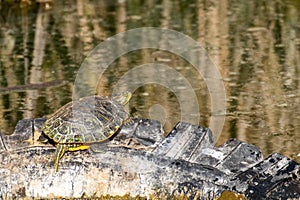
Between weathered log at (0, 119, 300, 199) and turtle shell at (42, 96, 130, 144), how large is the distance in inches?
2.0

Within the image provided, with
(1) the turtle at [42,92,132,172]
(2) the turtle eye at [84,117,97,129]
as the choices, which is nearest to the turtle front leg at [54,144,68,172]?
(1) the turtle at [42,92,132,172]

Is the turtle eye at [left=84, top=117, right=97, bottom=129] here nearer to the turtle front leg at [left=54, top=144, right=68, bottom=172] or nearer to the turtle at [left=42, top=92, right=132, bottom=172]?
the turtle at [left=42, top=92, right=132, bottom=172]

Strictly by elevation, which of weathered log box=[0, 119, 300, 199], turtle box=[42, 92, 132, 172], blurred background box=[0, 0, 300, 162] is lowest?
blurred background box=[0, 0, 300, 162]

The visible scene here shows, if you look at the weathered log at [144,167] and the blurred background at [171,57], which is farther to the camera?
the blurred background at [171,57]

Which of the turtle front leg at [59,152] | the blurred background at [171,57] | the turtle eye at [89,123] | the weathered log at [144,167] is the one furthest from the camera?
the blurred background at [171,57]

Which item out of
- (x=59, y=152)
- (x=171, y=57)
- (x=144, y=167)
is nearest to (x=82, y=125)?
(x=59, y=152)

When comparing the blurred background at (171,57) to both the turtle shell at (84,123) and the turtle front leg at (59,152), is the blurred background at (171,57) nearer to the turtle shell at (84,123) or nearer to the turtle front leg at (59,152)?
the turtle shell at (84,123)

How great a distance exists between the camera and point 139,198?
3.38 meters

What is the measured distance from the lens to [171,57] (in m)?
5.97

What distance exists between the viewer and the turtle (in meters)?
3.53

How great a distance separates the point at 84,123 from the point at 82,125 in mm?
19

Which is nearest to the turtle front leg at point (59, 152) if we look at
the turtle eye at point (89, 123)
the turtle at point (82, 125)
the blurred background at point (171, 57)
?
the turtle at point (82, 125)

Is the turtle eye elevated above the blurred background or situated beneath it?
elevated above

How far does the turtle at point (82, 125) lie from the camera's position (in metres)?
3.53
